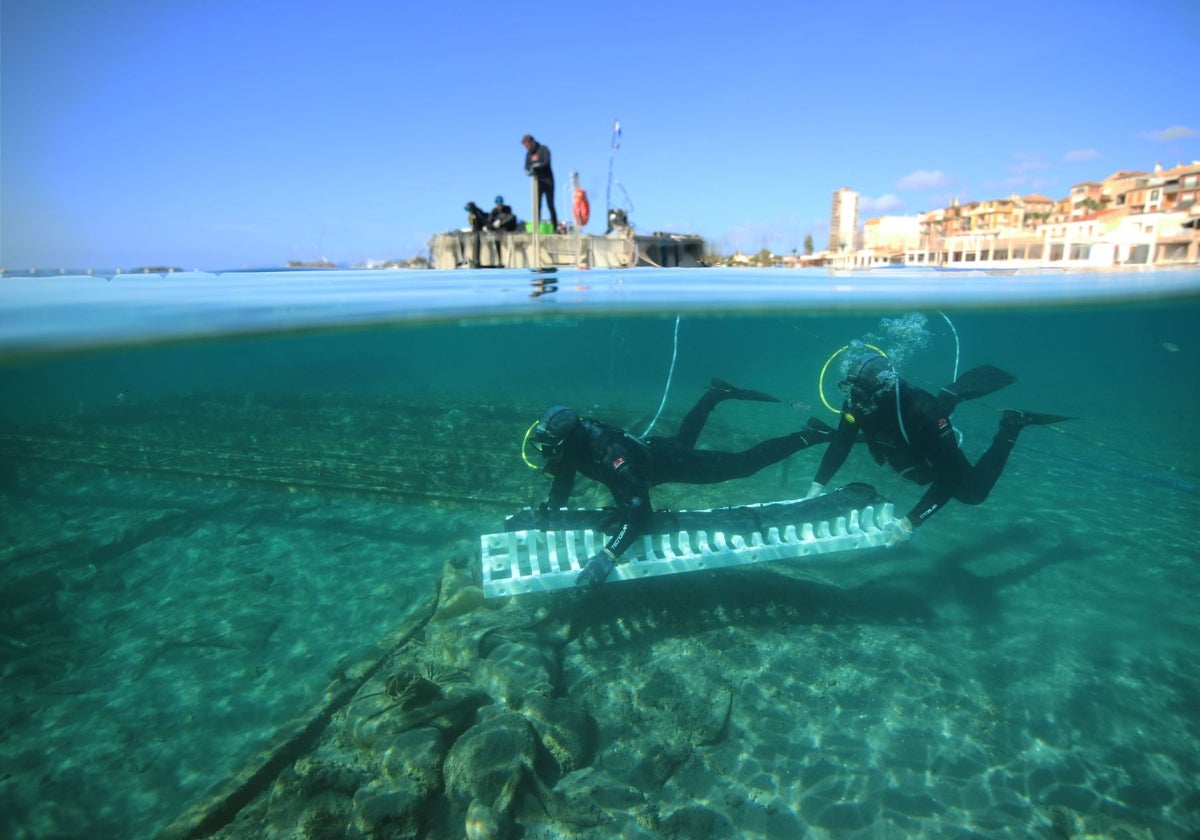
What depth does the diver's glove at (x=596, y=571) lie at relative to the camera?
5262 mm

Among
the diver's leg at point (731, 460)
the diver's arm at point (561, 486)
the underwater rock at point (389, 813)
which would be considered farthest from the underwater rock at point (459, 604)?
the diver's leg at point (731, 460)

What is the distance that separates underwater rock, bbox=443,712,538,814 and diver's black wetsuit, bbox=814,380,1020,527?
4.47m

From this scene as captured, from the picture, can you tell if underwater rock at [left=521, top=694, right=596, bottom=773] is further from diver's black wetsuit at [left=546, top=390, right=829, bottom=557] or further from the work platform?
diver's black wetsuit at [left=546, top=390, right=829, bottom=557]

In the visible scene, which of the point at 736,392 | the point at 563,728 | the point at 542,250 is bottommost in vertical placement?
the point at 563,728

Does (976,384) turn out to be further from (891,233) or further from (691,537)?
(891,233)

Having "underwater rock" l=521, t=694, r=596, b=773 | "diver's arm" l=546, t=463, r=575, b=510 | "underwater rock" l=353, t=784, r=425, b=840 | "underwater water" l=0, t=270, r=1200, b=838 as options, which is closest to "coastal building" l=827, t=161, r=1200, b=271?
"underwater water" l=0, t=270, r=1200, b=838

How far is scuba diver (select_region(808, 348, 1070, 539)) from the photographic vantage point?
20.1 ft

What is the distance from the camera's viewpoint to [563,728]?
15.5ft

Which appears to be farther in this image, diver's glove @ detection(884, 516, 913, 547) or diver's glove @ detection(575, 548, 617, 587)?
diver's glove @ detection(884, 516, 913, 547)

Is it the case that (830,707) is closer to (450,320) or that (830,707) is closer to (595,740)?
(595,740)

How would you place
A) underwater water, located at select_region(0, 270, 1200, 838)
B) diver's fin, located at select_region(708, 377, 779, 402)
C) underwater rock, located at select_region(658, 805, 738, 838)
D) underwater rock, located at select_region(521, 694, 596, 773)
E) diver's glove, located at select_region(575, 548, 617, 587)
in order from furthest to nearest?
diver's fin, located at select_region(708, 377, 779, 402), diver's glove, located at select_region(575, 548, 617, 587), underwater rock, located at select_region(521, 694, 596, 773), underwater water, located at select_region(0, 270, 1200, 838), underwater rock, located at select_region(658, 805, 738, 838)

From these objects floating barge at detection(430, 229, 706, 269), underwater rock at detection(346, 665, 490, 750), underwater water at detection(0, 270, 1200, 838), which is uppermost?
floating barge at detection(430, 229, 706, 269)

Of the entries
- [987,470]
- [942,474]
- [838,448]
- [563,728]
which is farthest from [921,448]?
[563,728]

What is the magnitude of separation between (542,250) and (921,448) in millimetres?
11233
